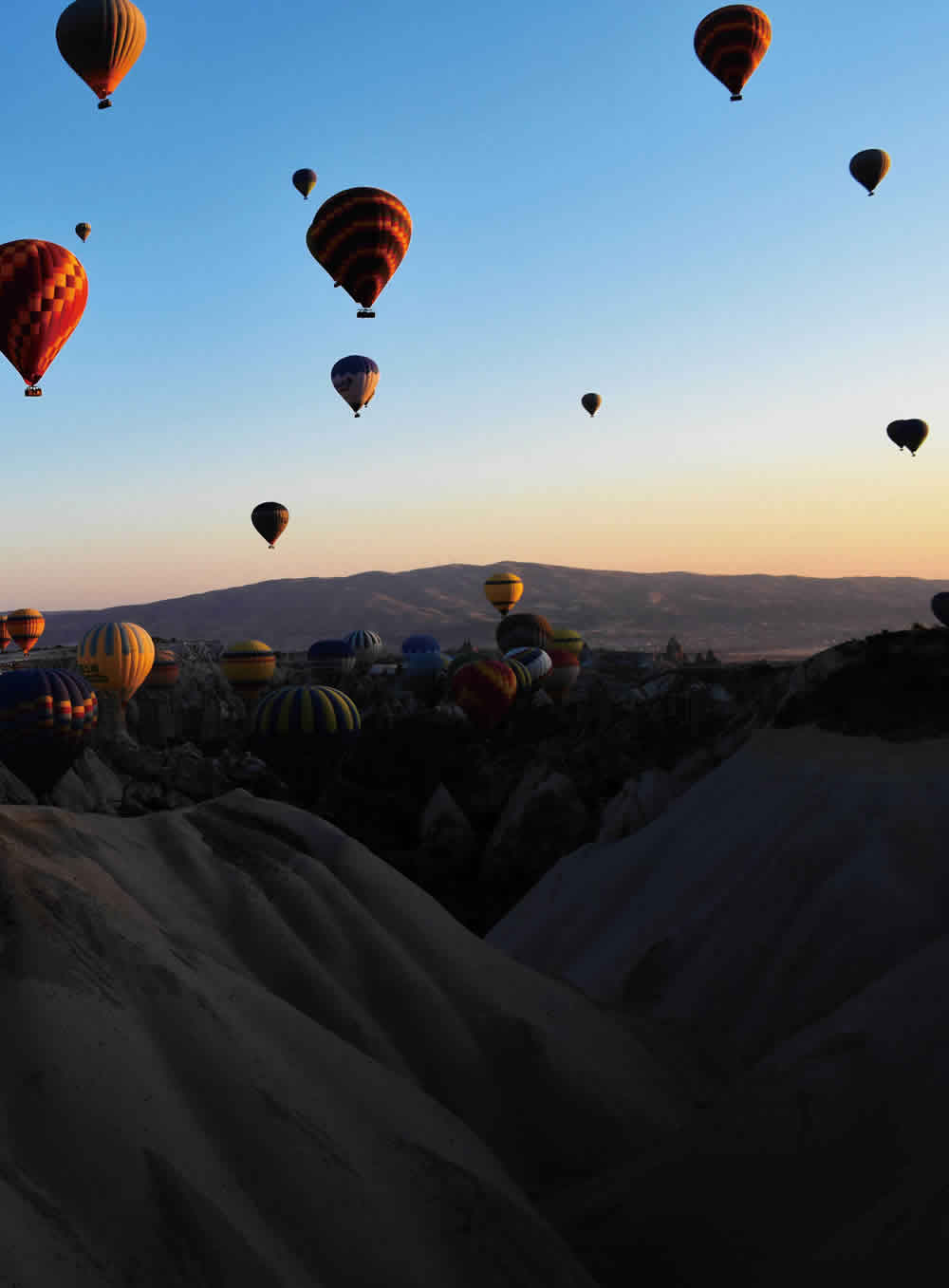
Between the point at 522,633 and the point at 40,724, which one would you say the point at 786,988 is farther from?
the point at 522,633

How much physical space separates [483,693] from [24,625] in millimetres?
29811

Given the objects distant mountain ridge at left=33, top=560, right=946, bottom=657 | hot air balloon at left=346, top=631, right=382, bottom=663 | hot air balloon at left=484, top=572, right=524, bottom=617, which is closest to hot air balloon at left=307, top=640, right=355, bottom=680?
hot air balloon at left=346, top=631, right=382, bottom=663

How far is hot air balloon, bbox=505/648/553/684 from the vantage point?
43.2m

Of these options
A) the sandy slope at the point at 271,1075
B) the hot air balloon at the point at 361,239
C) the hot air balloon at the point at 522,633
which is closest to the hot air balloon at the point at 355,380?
the hot air balloon at the point at 361,239

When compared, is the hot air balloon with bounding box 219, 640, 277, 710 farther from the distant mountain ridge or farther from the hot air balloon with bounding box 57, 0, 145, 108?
the distant mountain ridge

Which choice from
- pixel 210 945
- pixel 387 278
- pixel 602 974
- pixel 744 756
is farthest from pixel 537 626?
pixel 210 945

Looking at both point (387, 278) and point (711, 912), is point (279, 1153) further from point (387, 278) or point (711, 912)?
point (387, 278)

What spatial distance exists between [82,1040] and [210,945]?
2643 mm

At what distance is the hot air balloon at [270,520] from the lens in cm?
4553

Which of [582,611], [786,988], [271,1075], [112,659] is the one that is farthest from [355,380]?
[582,611]

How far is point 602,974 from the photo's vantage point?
13.1m

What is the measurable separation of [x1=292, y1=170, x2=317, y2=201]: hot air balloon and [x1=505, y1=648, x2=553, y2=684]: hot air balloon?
2160 cm

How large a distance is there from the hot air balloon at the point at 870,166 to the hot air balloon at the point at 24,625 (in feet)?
141

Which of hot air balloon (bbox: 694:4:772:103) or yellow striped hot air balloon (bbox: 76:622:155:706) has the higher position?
hot air balloon (bbox: 694:4:772:103)
